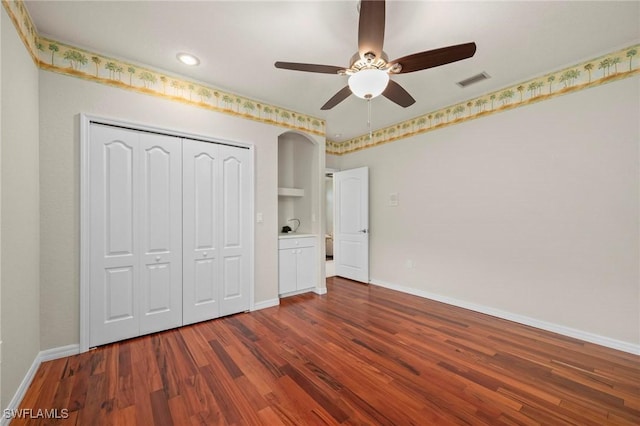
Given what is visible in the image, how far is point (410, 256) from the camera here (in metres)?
4.12

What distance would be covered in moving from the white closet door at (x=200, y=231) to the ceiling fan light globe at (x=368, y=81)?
6.33 ft

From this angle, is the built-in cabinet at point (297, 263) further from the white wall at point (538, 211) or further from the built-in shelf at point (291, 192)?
the white wall at point (538, 211)

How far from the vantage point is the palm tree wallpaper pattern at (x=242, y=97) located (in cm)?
221

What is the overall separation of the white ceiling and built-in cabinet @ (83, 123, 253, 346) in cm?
79

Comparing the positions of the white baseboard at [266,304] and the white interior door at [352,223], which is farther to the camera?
the white interior door at [352,223]

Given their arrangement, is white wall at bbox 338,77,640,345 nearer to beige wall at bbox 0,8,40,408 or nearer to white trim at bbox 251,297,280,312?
white trim at bbox 251,297,280,312

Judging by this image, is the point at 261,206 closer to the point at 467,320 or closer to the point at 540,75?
the point at 467,320

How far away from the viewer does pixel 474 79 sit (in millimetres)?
2877

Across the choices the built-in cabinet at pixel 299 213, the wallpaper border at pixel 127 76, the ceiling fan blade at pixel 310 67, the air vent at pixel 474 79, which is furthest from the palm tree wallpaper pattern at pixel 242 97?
the ceiling fan blade at pixel 310 67

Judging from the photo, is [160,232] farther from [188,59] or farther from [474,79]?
[474,79]

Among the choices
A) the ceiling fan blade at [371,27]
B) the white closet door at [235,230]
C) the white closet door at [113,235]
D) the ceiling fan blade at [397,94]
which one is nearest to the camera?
the ceiling fan blade at [371,27]

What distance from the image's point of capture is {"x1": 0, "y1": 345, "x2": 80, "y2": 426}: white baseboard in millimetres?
1630

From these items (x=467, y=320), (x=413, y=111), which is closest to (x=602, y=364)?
(x=467, y=320)

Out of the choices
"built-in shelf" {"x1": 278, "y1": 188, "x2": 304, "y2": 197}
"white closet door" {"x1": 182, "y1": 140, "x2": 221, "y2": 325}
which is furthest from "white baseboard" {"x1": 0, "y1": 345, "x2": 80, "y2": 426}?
"built-in shelf" {"x1": 278, "y1": 188, "x2": 304, "y2": 197}
